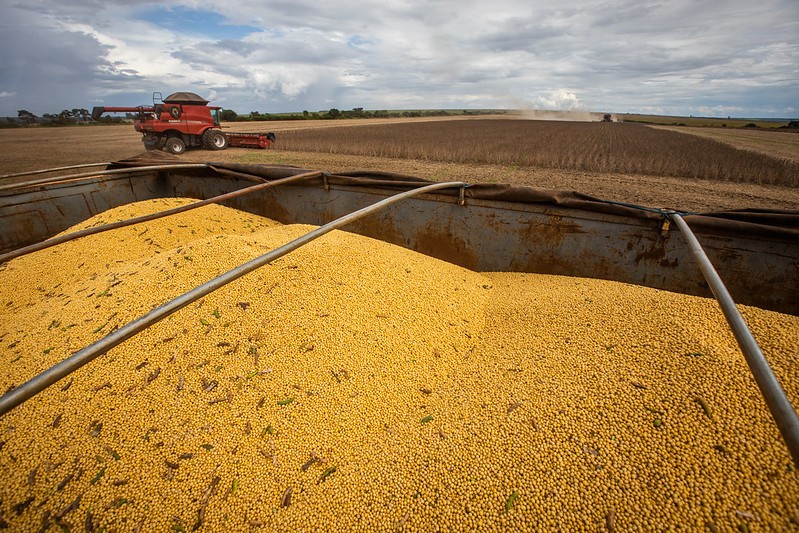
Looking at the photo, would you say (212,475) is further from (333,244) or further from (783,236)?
(783,236)

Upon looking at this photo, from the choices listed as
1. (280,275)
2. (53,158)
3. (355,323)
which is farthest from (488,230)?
(53,158)

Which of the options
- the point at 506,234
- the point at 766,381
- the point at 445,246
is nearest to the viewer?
the point at 766,381

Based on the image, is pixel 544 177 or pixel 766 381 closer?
pixel 766 381

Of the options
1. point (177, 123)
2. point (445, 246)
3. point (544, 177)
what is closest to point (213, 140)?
point (177, 123)

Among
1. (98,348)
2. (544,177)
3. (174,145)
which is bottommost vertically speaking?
(544,177)

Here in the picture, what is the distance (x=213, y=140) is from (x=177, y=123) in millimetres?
1206

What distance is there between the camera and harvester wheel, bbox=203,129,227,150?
12.6m

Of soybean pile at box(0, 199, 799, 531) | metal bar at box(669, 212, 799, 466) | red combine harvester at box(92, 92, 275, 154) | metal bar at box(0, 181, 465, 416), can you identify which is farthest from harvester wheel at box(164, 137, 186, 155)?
metal bar at box(669, 212, 799, 466)

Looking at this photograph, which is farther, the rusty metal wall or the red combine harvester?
the red combine harvester

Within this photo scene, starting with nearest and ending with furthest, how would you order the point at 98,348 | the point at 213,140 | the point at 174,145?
the point at 98,348
the point at 174,145
the point at 213,140

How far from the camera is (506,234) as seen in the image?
2.60 metres

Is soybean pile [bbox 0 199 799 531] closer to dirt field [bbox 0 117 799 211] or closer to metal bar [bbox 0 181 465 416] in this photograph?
metal bar [bbox 0 181 465 416]

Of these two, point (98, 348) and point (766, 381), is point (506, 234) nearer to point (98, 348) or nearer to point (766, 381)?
point (766, 381)

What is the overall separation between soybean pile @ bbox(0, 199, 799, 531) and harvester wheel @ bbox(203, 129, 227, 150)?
12.5 metres
